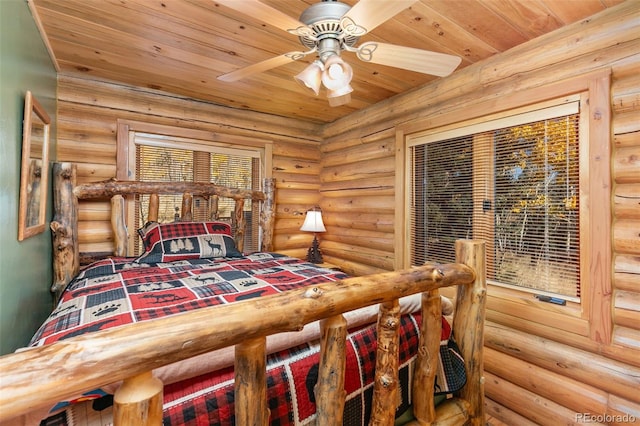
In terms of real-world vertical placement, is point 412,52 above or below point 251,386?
above

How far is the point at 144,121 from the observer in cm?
286

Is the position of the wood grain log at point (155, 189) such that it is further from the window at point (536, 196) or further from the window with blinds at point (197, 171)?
the window at point (536, 196)

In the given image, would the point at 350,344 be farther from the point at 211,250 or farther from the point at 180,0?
the point at 180,0

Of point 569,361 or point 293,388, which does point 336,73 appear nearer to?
point 293,388

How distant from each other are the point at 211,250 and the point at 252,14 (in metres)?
1.93

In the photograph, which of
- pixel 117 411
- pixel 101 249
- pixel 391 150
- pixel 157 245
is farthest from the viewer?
pixel 391 150

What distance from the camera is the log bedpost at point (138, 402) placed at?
0.60 meters

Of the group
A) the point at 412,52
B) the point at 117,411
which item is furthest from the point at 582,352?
the point at 117,411

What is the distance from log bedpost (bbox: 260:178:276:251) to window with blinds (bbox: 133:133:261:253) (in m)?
0.13

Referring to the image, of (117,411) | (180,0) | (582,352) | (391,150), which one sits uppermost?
(180,0)

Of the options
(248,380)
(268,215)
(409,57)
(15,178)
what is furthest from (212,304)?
(268,215)

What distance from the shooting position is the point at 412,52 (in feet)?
4.83

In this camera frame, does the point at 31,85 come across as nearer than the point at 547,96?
Yes
